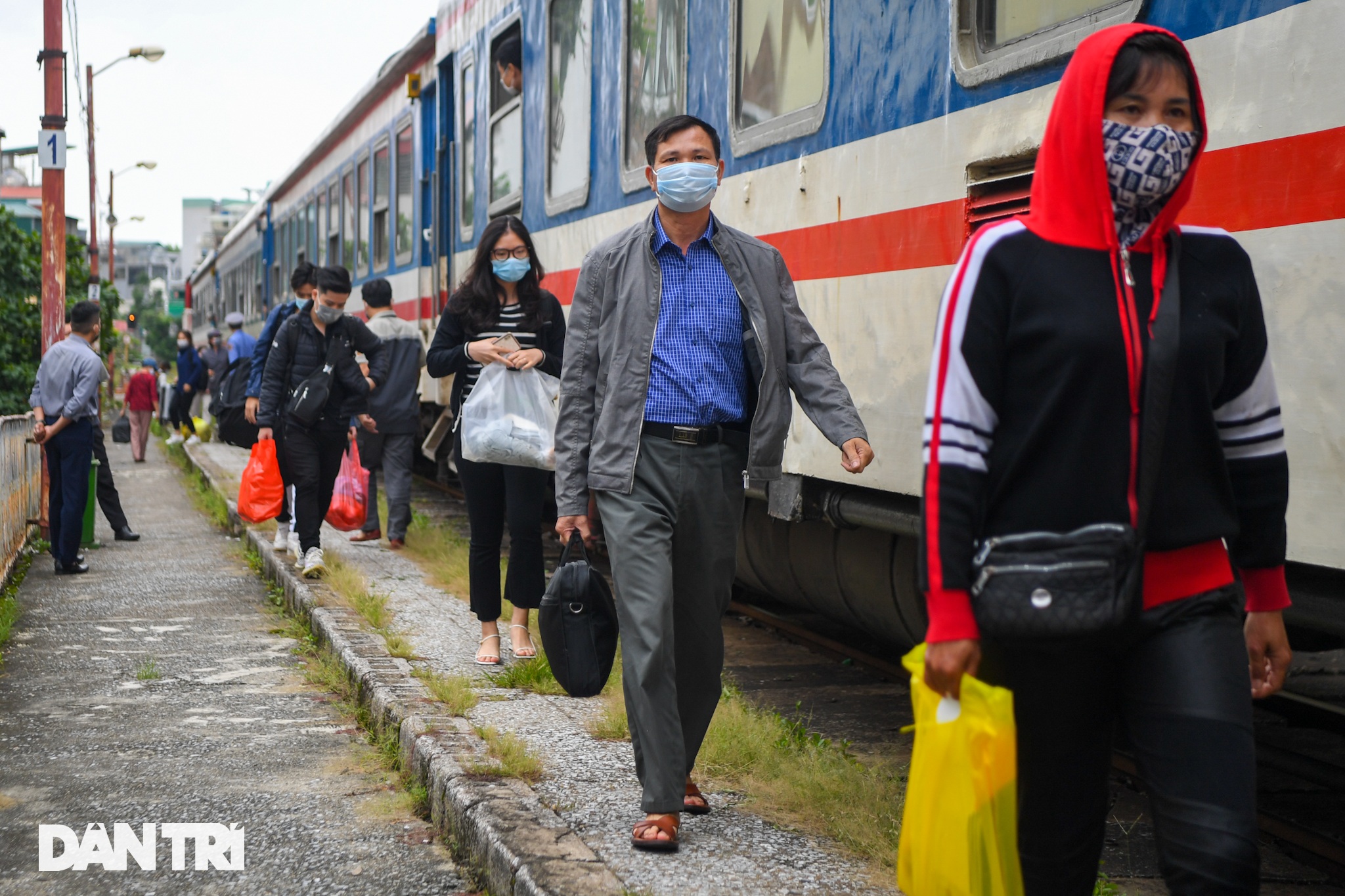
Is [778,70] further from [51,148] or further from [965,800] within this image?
[51,148]

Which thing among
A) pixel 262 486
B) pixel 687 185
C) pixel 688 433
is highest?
pixel 687 185

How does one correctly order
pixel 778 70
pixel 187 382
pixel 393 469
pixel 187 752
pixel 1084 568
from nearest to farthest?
pixel 1084 568
pixel 187 752
pixel 778 70
pixel 393 469
pixel 187 382

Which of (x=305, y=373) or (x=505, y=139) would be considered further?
(x=505, y=139)

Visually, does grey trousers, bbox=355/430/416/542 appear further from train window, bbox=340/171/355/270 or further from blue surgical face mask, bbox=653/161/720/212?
blue surgical face mask, bbox=653/161/720/212

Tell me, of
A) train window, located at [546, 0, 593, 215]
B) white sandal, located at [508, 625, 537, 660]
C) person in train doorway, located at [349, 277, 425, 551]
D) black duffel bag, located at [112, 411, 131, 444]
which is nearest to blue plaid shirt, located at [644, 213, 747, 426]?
white sandal, located at [508, 625, 537, 660]

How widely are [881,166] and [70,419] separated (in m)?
6.27

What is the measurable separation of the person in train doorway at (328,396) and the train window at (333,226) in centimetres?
682

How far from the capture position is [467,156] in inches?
391

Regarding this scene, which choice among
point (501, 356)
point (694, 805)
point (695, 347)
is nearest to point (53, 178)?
point (501, 356)

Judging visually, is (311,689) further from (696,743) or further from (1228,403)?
(1228,403)

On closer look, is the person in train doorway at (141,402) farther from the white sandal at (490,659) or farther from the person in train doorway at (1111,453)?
the person in train doorway at (1111,453)

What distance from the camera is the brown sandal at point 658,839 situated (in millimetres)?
3520

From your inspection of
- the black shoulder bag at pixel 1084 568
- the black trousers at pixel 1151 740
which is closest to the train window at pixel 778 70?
the black shoulder bag at pixel 1084 568

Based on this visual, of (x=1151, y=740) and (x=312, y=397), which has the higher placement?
(x=312, y=397)
